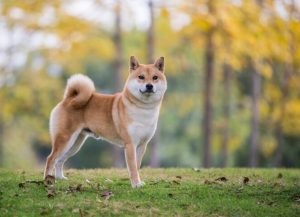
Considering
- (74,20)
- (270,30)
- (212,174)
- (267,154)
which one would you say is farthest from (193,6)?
(267,154)

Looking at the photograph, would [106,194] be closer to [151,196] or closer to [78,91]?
[151,196]

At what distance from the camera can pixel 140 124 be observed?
7.49 metres

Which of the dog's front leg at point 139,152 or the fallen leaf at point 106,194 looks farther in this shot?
the dog's front leg at point 139,152

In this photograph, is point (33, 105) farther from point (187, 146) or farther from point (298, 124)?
point (298, 124)

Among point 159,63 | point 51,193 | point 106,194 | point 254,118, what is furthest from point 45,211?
point 254,118

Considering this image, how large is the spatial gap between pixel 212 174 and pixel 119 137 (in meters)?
2.03

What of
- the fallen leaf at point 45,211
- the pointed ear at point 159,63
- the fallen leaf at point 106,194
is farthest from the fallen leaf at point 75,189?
the pointed ear at point 159,63

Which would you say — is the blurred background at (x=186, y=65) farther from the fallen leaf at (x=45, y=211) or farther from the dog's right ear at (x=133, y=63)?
the fallen leaf at (x=45, y=211)

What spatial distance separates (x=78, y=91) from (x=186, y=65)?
11038 millimetres

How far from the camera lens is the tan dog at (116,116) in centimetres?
746

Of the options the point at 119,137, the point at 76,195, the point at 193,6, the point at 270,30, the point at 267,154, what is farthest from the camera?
the point at 267,154

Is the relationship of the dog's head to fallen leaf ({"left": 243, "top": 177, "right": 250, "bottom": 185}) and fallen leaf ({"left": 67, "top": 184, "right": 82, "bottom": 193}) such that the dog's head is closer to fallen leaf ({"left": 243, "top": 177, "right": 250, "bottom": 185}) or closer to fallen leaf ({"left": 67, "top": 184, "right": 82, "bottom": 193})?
fallen leaf ({"left": 67, "top": 184, "right": 82, "bottom": 193})

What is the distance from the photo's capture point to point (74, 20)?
15.0 m

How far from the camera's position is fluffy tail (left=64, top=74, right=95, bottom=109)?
7.96 meters
